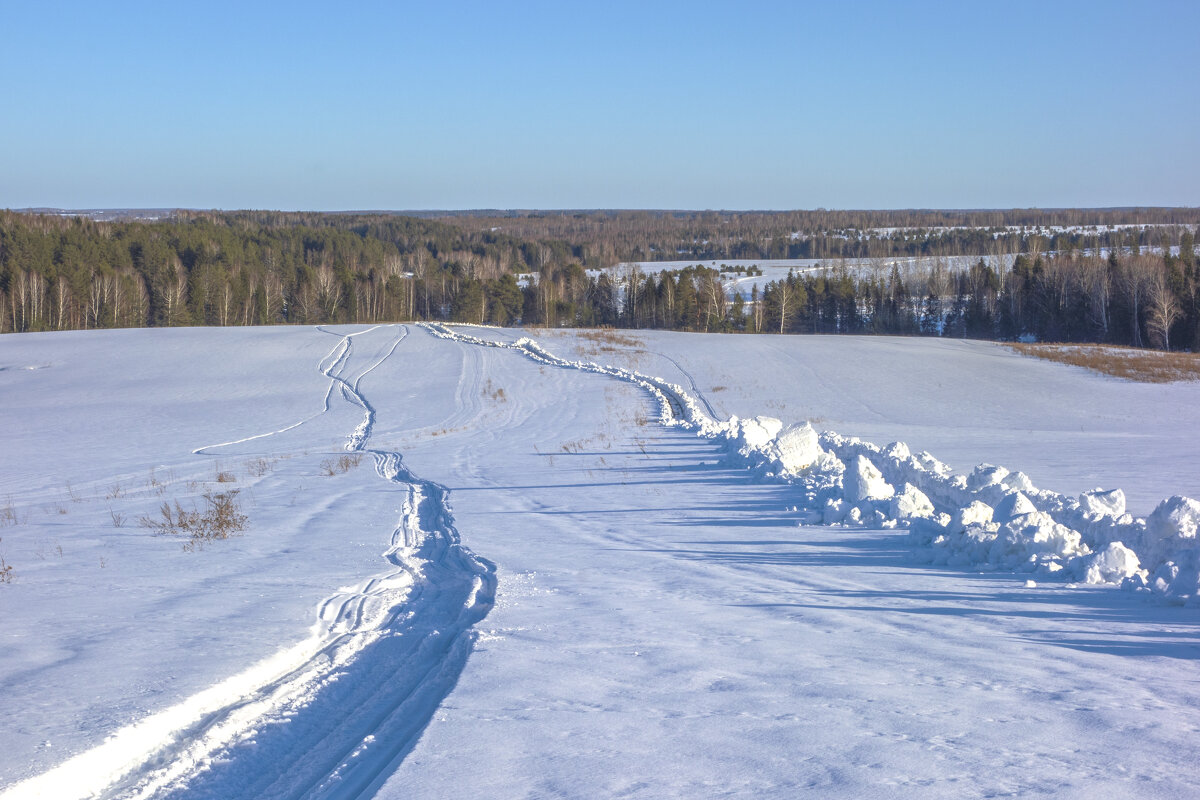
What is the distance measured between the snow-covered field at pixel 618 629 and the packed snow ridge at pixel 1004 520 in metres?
0.03

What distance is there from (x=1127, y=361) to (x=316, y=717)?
4606 centimetres

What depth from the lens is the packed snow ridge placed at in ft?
19.9

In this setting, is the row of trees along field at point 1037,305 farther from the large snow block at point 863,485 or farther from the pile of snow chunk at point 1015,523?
the large snow block at point 863,485

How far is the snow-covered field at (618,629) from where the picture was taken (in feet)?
11.4

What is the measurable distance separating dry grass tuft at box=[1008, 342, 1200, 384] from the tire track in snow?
36321 millimetres

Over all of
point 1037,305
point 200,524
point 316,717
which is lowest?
point 200,524

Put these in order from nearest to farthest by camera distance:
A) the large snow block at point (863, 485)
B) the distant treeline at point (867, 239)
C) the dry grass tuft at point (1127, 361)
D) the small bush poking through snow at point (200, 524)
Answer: the small bush poking through snow at point (200, 524), the large snow block at point (863, 485), the dry grass tuft at point (1127, 361), the distant treeline at point (867, 239)

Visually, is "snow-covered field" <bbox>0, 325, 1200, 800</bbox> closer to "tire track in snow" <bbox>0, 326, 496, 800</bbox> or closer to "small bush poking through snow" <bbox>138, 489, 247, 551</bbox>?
"tire track in snow" <bbox>0, 326, 496, 800</bbox>

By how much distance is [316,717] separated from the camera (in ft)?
13.8

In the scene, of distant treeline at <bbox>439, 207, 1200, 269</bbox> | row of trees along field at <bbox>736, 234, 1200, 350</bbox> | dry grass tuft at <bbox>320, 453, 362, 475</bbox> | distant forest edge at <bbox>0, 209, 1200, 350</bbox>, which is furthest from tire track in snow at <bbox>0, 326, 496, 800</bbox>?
distant treeline at <bbox>439, 207, 1200, 269</bbox>

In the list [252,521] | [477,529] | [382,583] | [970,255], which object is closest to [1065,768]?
[382,583]

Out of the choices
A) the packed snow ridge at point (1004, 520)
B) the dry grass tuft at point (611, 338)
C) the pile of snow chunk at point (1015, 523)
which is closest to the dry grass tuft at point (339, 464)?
the packed snow ridge at point (1004, 520)

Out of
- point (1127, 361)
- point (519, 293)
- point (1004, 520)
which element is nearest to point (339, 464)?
point (1004, 520)

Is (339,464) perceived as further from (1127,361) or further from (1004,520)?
(1127,361)
